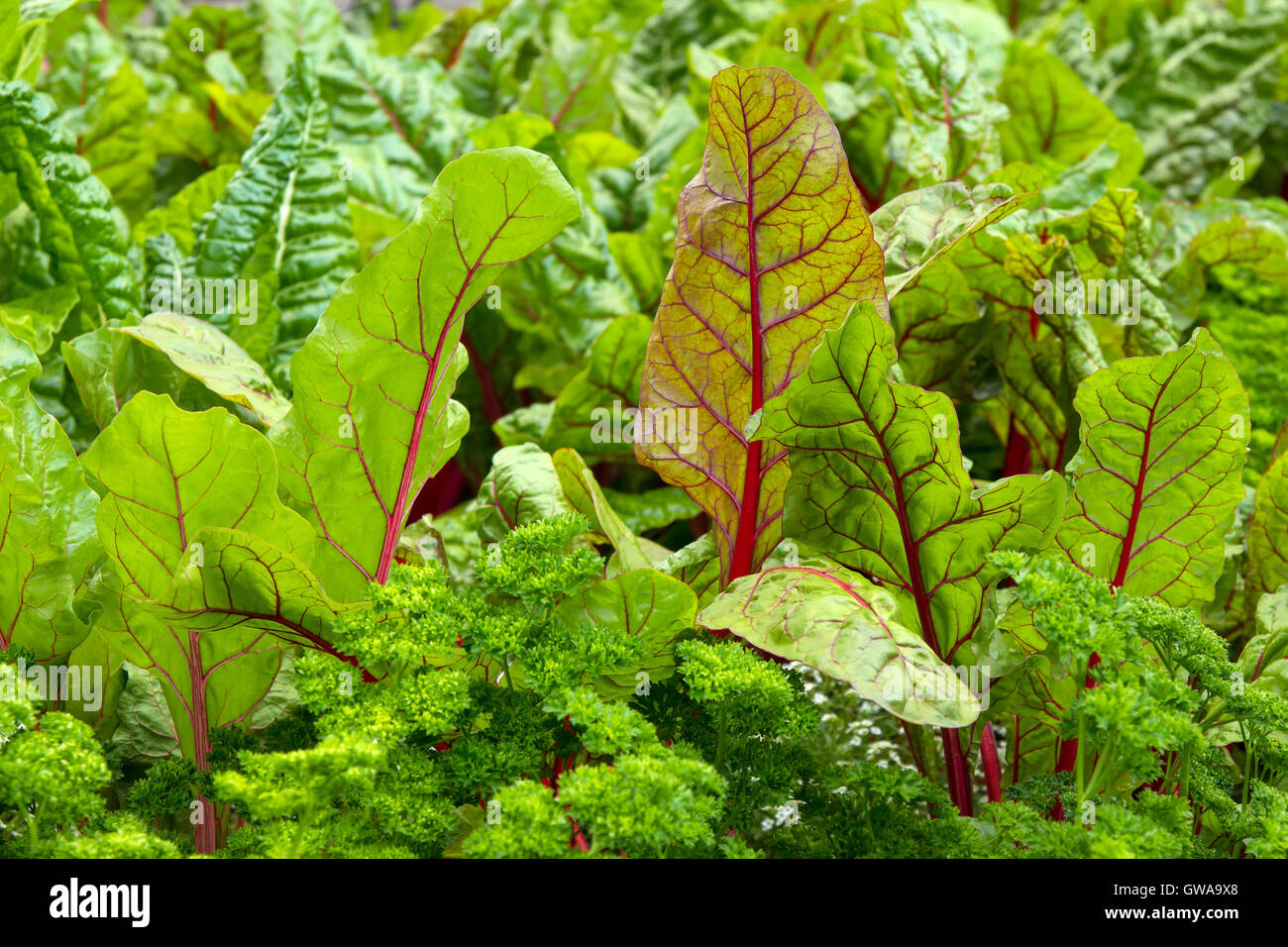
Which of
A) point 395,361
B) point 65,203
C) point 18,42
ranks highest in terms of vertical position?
point 18,42

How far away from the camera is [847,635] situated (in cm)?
74

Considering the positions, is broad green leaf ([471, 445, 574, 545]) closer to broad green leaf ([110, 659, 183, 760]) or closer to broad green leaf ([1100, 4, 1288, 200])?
broad green leaf ([110, 659, 183, 760])

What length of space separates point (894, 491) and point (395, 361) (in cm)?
41

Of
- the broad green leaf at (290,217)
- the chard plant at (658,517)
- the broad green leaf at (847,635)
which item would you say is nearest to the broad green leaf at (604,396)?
the chard plant at (658,517)

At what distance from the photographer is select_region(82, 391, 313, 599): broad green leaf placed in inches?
30.2

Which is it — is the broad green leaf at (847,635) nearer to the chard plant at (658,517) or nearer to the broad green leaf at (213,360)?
the chard plant at (658,517)

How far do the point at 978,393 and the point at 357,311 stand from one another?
721 mm

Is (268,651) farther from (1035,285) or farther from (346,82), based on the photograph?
(346,82)

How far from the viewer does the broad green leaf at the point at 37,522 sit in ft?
2.72

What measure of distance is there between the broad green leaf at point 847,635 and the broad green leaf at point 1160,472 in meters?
0.21

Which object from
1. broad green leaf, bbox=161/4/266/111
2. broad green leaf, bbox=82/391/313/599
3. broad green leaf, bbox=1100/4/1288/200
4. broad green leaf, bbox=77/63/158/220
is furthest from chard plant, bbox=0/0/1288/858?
broad green leaf, bbox=161/4/266/111

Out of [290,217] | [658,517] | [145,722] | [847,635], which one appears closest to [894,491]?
[847,635]

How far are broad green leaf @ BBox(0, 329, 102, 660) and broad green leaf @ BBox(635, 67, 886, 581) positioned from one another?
0.47m

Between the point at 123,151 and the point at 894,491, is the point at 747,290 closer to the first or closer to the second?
the point at 894,491
